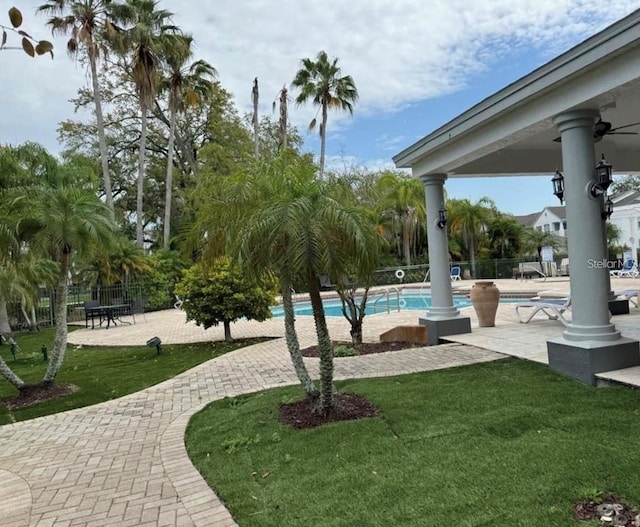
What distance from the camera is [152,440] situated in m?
4.86

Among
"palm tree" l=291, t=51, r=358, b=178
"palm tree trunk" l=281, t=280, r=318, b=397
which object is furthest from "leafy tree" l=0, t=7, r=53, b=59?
"palm tree" l=291, t=51, r=358, b=178

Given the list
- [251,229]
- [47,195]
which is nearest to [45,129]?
[47,195]

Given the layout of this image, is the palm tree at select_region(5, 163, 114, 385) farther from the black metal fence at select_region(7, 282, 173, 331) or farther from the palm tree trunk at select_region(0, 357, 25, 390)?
the black metal fence at select_region(7, 282, 173, 331)

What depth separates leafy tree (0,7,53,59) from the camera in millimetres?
1664

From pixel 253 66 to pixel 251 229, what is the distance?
26222 millimetres

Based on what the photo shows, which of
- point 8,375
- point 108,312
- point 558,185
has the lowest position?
point 8,375

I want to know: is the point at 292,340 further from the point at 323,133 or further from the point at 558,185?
the point at 323,133

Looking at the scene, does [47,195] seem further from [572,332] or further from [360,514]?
[572,332]

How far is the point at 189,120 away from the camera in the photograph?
31656 mm

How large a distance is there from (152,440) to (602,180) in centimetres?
566

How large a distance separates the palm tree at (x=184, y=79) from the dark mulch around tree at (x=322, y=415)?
72.1 ft

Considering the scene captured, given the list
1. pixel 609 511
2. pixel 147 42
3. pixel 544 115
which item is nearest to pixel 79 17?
pixel 147 42

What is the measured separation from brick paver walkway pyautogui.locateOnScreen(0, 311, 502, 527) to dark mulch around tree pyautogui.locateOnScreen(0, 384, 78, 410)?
1.11 metres

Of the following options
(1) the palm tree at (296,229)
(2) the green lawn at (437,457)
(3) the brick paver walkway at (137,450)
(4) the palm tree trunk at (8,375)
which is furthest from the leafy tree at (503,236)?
(4) the palm tree trunk at (8,375)
